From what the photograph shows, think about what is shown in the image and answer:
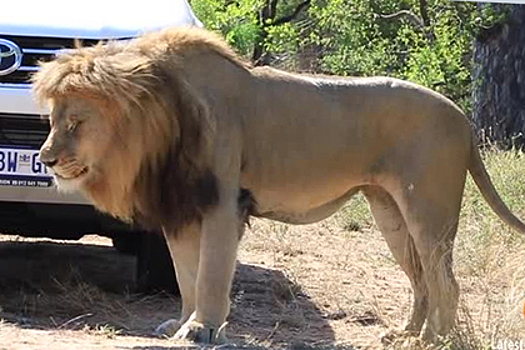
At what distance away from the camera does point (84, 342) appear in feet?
20.6

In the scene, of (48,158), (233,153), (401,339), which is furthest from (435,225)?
(48,158)

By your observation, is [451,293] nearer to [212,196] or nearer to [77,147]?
[212,196]

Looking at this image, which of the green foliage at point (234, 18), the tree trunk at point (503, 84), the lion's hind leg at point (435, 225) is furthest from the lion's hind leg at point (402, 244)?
the green foliage at point (234, 18)

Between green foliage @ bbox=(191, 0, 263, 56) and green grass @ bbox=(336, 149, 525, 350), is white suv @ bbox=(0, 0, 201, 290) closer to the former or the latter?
green grass @ bbox=(336, 149, 525, 350)

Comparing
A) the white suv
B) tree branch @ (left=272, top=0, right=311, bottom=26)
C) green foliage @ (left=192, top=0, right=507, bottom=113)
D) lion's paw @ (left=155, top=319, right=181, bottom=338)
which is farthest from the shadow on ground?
tree branch @ (left=272, top=0, right=311, bottom=26)

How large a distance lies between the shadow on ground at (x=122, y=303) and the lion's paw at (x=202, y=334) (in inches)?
5.4

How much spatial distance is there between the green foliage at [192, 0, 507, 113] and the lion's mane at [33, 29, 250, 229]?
10567 millimetres

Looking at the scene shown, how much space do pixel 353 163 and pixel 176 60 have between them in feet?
3.34

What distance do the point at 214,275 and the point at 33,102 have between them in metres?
1.50

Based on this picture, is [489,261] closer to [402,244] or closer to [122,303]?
[402,244]

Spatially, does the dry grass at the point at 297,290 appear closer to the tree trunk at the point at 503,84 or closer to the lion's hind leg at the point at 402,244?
the lion's hind leg at the point at 402,244

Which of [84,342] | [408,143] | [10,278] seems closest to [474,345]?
[408,143]

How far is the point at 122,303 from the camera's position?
8.01 meters

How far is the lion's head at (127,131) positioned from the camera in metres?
6.19
